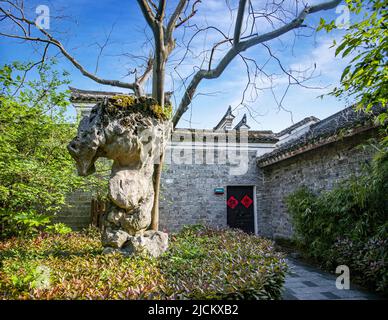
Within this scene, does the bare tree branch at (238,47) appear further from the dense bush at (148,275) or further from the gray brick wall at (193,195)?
the gray brick wall at (193,195)

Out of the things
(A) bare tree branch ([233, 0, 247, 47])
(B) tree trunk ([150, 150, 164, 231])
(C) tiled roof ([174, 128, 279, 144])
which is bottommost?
(B) tree trunk ([150, 150, 164, 231])

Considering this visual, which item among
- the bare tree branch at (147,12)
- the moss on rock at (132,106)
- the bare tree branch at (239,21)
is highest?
the bare tree branch at (147,12)

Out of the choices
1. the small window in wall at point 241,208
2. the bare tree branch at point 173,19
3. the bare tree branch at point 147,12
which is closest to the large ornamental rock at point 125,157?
the bare tree branch at point 147,12

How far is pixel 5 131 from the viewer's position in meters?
3.59

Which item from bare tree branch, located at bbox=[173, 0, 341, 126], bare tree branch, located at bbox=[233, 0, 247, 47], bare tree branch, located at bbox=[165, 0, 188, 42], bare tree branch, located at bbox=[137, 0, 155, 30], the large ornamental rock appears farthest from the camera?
bare tree branch, located at bbox=[165, 0, 188, 42]

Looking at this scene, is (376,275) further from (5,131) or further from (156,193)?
(5,131)

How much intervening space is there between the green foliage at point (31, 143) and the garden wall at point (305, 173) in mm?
5816

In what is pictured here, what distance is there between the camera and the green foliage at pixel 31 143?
3.64m

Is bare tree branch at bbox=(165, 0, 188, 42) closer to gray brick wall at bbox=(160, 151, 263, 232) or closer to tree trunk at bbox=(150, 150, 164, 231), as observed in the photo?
tree trunk at bbox=(150, 150, 164, 231)

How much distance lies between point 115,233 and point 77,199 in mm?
5249

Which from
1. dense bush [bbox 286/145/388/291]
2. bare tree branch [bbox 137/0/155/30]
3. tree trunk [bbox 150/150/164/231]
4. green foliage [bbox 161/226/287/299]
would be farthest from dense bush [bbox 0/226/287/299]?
bare tree branch [bbox 137/0/155/30]

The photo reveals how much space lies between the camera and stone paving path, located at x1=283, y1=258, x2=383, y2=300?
3798 millimetres

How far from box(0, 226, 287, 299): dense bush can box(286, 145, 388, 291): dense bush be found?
194cm

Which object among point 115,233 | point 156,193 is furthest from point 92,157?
point 156,193
